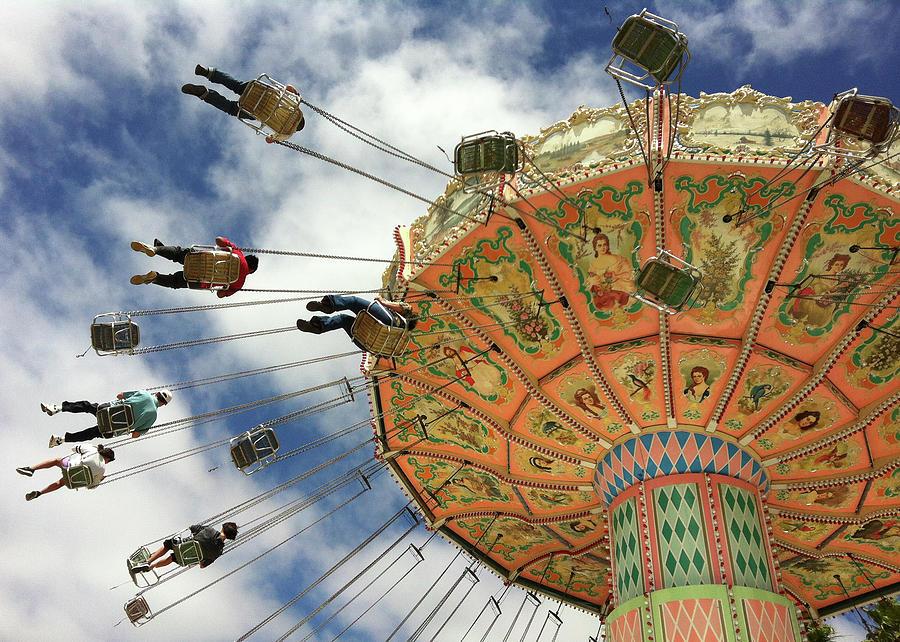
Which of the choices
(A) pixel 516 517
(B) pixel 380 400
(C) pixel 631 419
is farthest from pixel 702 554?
(B) pixel 380 400

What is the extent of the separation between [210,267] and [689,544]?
740cm

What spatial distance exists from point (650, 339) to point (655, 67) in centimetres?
390

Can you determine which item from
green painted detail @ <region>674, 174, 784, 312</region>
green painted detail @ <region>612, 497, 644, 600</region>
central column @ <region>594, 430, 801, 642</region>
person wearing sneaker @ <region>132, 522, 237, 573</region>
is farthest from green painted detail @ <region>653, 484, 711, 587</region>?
person wearing sneaker @ <region>132, 522, 237, 573</region>

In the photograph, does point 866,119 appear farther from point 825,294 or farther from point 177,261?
point 177,261

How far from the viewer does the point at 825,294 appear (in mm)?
9469

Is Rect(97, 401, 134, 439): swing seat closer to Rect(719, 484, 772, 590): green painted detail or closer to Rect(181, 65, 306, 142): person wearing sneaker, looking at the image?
Rect(181, 65, 306, 142): person wearing sneaker

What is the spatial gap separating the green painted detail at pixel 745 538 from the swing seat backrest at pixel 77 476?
860 cm

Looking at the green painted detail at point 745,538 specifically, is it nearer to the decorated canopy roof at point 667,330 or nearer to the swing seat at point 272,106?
the decorated canopy roof at point 667,330

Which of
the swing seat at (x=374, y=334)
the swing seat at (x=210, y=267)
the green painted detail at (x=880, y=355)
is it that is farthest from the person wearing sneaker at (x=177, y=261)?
the green painted detail at (x=880, y=355)

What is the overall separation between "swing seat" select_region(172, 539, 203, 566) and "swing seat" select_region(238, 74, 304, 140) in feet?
18.5

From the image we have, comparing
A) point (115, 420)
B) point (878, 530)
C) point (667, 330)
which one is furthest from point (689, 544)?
point (115, 420)

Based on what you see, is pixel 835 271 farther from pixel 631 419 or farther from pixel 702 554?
pixel 702 554

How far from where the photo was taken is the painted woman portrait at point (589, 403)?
430 inches

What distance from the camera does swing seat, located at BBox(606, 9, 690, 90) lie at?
307 inches
